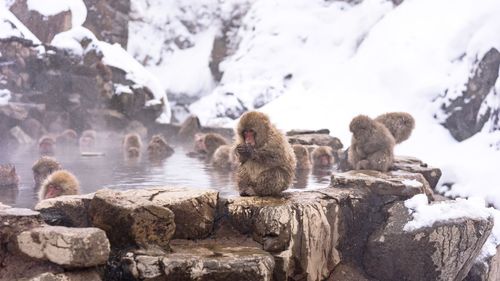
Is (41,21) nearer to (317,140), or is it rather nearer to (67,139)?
(67,139)

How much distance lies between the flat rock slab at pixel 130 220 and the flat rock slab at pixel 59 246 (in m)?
0.36

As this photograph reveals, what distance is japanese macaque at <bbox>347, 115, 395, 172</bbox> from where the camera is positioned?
5.28 meters

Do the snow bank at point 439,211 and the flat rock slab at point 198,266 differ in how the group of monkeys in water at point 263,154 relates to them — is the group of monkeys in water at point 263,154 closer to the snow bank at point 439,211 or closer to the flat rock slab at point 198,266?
the flat rock slab at point 198,266

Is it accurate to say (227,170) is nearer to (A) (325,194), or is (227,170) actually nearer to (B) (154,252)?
(A) (325,194)

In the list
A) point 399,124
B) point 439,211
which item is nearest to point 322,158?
point 399,124

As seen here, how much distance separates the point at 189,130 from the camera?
13719 mm

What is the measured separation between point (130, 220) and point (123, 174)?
11.1ft

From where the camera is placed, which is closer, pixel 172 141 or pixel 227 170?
pixel 227 170

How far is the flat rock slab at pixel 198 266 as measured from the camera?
9.32 feet

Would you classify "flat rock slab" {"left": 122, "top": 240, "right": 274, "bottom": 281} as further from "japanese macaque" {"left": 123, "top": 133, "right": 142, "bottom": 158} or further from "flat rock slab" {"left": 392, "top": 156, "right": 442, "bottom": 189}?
"japanese macaque" {"left": 123, "top": 133, "right": 142, "bottom": 158}

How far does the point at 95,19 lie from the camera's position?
18109mm

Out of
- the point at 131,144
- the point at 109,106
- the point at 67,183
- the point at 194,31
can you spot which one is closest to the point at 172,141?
the point at 109,106

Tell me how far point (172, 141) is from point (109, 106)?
71.9 inches

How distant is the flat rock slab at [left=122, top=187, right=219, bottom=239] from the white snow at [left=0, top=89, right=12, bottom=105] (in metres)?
8.17
